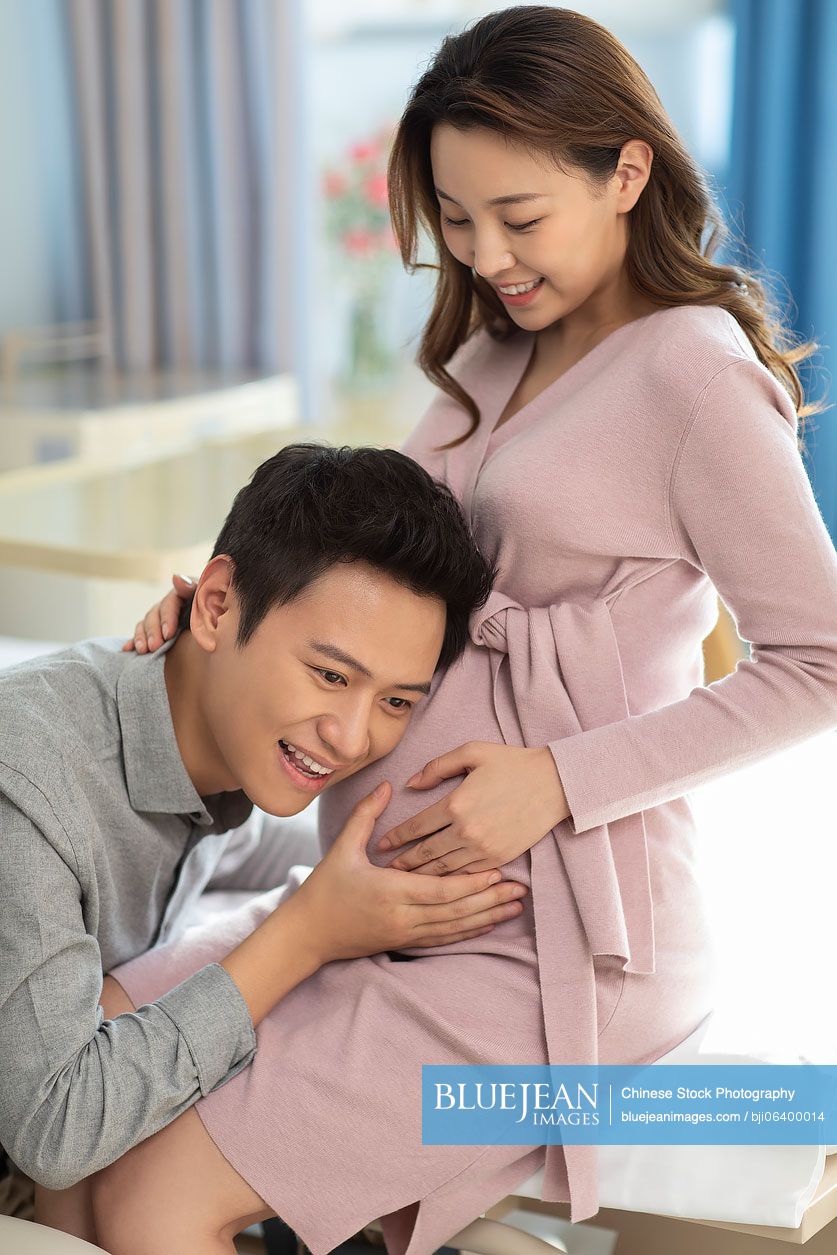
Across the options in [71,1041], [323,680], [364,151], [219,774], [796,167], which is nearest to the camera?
[71,1041]

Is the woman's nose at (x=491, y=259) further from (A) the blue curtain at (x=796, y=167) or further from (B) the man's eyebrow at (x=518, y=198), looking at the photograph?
(A) the blue curtain at (x=796, y=167)

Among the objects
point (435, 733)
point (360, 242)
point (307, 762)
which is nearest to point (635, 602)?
point (435, 733)

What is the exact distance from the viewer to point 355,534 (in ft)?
3.49

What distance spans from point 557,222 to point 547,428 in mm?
176

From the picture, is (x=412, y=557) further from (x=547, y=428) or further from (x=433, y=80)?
(x=433, y=80)

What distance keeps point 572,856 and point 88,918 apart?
41cm

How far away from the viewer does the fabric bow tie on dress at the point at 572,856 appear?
101cm

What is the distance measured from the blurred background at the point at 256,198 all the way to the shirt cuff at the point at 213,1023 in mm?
1941

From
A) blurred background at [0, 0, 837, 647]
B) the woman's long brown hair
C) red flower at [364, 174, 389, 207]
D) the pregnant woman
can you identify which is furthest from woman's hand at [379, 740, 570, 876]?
red flower at [364, 174, 389, 207]

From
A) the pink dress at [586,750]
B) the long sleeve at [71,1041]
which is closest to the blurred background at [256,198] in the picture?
the pink dress at [586,750]

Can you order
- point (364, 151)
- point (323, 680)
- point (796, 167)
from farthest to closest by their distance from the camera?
point (364, 151), point (796, 167), point (323, 680)

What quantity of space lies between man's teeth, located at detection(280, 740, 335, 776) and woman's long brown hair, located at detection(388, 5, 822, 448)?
1.26 ft

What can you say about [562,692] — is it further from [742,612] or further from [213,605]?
[213,605]

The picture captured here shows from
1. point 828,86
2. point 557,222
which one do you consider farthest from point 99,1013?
point 828,86
